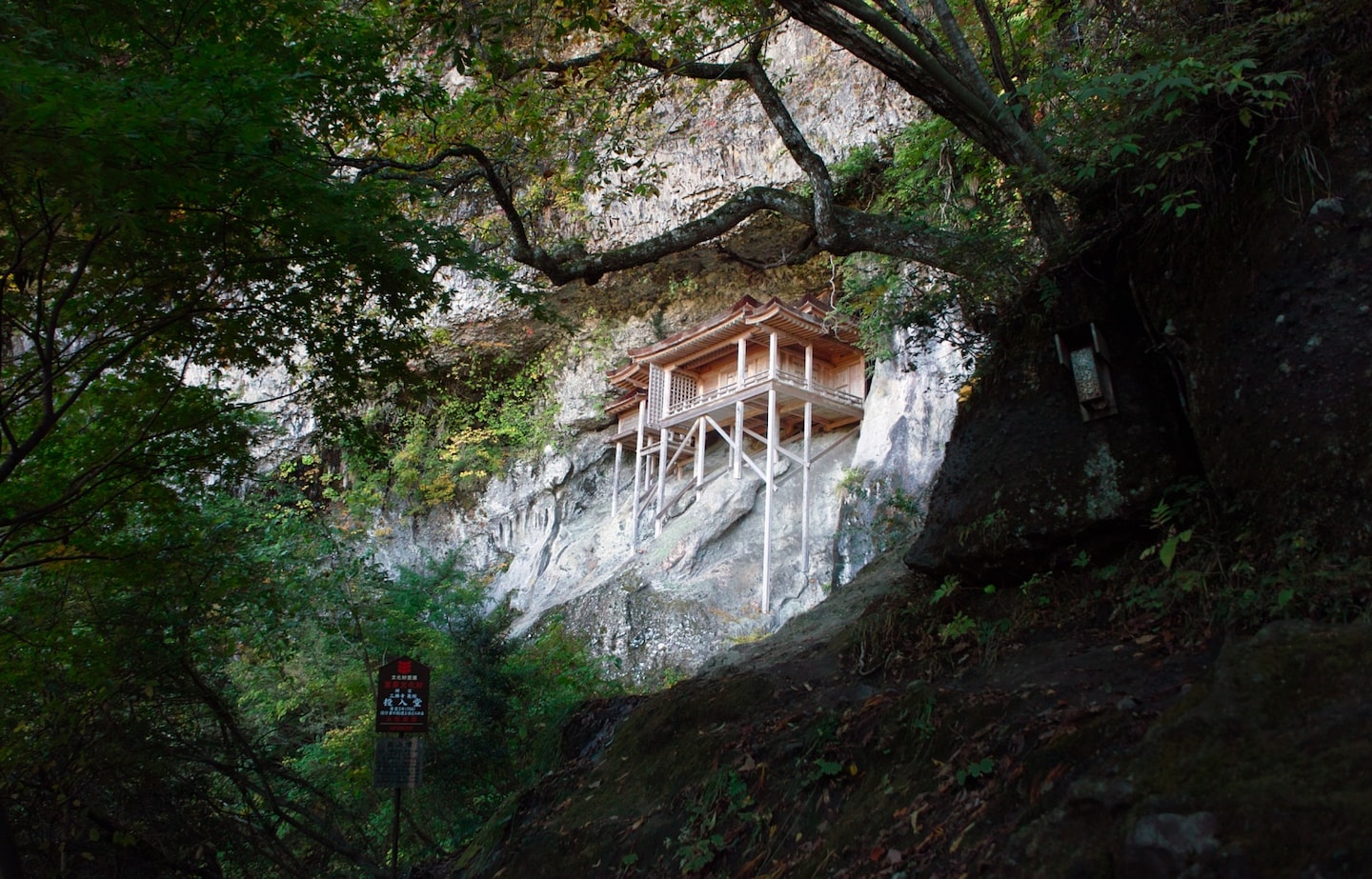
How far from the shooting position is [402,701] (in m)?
7.73

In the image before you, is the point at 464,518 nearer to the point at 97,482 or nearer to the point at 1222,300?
the point at 97,482

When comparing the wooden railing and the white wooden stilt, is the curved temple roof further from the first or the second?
the white wooden stilt

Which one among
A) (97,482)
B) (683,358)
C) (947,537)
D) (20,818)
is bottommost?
(20,818)

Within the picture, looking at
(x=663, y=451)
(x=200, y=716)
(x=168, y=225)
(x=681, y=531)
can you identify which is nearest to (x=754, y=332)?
(x=663, y=451)

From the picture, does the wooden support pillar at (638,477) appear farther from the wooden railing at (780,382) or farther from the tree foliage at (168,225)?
the tree foliage at (168,225)

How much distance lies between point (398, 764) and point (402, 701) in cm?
49

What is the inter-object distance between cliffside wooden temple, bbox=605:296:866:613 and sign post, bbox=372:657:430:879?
39.7 ft

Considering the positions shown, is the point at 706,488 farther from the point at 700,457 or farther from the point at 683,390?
the point at 683,390

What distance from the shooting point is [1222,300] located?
4996mm

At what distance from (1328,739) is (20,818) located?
796 centimetres

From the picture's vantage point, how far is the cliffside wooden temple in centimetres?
2156

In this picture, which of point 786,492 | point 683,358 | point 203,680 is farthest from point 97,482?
point 683,358

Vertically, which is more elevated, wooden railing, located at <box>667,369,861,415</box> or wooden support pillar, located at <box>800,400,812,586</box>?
wooden railing, located at <box>667,369,861,415</box>

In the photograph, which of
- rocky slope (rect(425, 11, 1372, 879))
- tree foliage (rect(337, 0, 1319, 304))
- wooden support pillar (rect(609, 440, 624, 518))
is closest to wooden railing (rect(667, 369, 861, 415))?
wooden support pillar (rect(609, 440, 624, 518))
